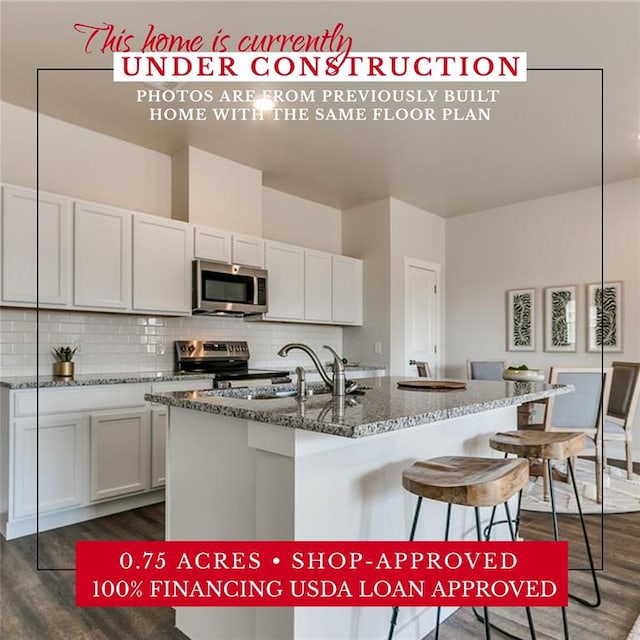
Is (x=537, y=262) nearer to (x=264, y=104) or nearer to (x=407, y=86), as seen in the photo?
(x=407, y=86)

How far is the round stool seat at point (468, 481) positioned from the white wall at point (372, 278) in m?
3.35

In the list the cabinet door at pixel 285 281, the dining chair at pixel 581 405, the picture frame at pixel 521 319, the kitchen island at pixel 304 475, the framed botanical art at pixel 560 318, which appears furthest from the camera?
the picture frame at pixel 521 319

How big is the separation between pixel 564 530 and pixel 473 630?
Answer: 1239 mm

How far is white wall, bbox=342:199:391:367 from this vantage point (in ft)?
16.5

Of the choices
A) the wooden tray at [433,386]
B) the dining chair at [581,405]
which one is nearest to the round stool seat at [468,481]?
the wooden tray at [433,386]

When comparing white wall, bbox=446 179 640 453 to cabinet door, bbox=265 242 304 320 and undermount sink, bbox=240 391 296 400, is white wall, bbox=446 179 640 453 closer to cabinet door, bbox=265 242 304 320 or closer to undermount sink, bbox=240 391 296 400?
cabinet door, bbox=265 242 304 320

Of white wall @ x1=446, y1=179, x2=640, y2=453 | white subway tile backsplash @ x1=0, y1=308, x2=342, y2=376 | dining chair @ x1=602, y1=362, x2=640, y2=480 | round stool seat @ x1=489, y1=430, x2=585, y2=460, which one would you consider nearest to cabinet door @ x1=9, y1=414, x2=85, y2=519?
white subway tile backsplash @ x1=0, y1=308, x2=342, y2=376

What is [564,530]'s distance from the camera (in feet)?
9.10

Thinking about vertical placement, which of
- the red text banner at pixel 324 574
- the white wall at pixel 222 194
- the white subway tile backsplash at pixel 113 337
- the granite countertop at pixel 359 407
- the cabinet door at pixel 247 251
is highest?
the white wall at pixel 222 194

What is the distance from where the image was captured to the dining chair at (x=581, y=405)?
3.35 m

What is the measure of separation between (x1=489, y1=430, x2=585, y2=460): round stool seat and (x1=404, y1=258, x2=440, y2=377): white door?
2.99 meters

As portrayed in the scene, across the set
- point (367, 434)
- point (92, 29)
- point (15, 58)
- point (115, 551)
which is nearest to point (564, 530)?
point (367, 434)

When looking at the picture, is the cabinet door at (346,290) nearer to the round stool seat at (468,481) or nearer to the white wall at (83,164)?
the white wall at (83,164)

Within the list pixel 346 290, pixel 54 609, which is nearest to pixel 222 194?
pixel 346 290
